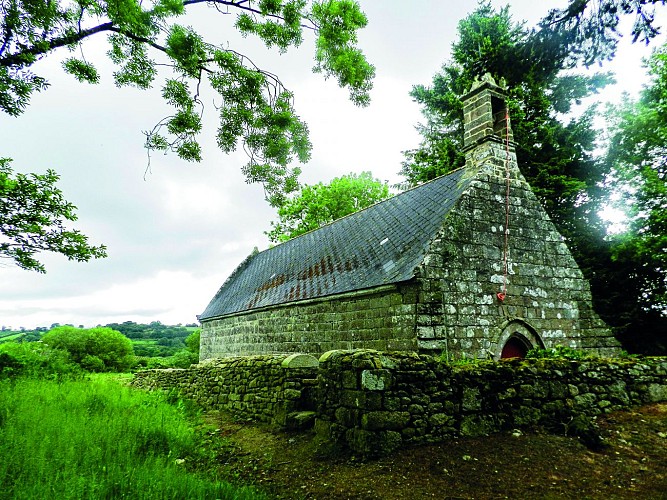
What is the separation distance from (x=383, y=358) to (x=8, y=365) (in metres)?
11.3

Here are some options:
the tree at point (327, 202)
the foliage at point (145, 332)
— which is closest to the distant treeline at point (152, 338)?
the foliage at point (145, 332)

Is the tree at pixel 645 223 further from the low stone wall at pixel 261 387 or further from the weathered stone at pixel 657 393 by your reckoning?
the low stone wall at pixel 261 387

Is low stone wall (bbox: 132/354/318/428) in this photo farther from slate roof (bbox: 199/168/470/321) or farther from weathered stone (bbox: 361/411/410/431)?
slate roof (bbox: 199/168/470/321)

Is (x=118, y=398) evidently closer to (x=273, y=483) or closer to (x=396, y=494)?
(x=273, y=483)

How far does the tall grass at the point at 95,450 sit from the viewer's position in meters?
3.69

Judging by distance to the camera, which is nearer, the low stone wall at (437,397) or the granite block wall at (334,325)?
the low stone wall at (437,397)

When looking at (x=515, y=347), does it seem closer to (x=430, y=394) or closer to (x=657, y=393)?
(x=657, y=393)

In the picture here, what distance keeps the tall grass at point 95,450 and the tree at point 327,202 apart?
24.0 meters

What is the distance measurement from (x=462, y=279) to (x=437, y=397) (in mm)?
4383

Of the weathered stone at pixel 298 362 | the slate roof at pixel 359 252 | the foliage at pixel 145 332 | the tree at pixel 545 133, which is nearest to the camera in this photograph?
the weathered stone at pixel 298 362

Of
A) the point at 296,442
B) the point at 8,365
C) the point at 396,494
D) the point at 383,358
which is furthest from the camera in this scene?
the point at 8,365

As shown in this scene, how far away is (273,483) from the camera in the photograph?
4395mm

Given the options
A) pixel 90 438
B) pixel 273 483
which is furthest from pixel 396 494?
pixel 90 438

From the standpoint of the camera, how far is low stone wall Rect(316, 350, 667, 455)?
482cm
